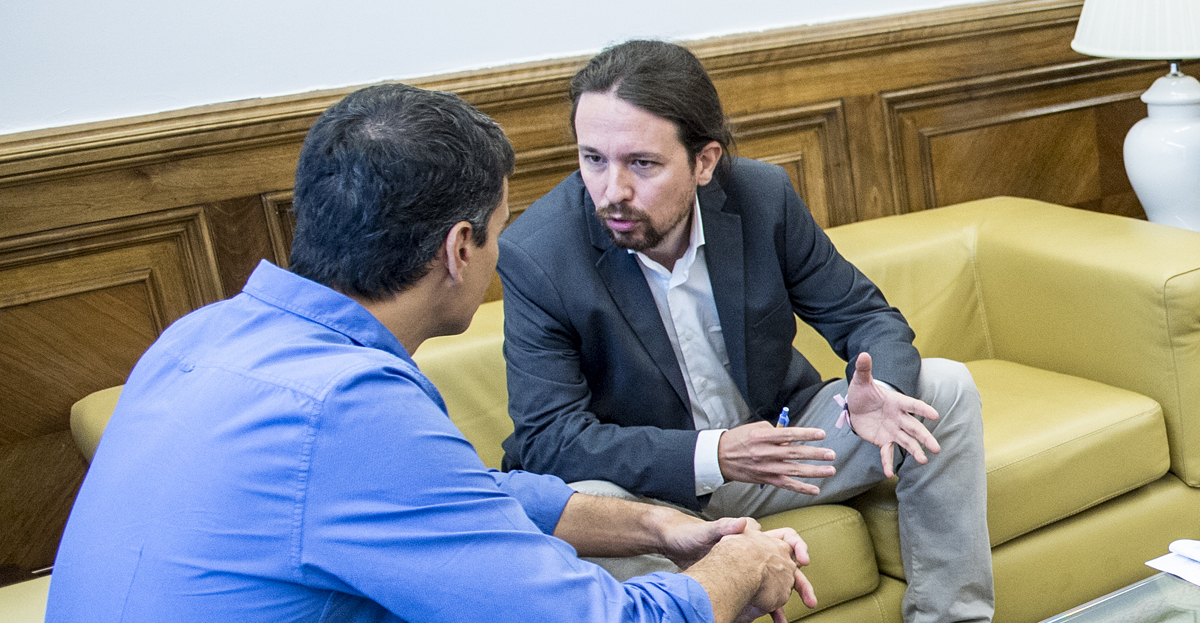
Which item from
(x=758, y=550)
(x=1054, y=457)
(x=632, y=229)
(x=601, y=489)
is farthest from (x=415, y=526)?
(x=1054, y=457)

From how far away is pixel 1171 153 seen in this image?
2.57 m

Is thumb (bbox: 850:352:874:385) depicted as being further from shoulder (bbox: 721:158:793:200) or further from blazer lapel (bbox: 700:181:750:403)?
shoulder (bbox: 721:158:793:200)

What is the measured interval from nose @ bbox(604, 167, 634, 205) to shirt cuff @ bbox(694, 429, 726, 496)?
407 mm

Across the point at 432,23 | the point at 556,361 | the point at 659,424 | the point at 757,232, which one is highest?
the point at 432,23

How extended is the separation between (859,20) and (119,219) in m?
1.82

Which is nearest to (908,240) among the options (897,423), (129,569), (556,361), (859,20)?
(859,20)

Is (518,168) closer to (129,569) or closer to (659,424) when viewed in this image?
(659,424)

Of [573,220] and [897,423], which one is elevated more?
[573,220]

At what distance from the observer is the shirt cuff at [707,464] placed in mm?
1708

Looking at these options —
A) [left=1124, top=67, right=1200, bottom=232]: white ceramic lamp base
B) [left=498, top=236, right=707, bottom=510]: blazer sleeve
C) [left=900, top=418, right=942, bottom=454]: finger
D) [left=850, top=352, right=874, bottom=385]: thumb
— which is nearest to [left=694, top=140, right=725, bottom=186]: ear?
[left=498, top=236, right=707, bottom=510]: blazer sleeve

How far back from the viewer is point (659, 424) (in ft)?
6.22

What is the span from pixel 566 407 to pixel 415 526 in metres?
0.83

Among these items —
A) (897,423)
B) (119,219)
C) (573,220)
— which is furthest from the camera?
(119,219)

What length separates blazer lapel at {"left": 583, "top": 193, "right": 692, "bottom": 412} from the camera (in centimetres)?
185
